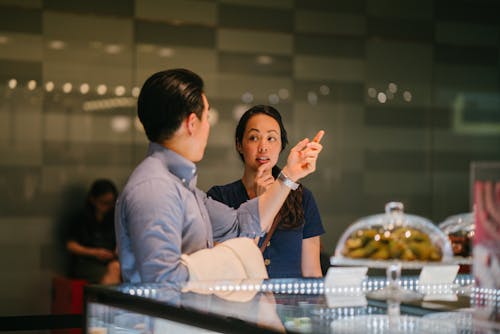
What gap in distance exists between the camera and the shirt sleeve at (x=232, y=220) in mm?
3129

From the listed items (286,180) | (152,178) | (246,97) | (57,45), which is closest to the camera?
(152,178)

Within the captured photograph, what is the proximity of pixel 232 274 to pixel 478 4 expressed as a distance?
7.78m

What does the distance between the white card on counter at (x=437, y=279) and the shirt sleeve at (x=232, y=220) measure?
22.8 inches

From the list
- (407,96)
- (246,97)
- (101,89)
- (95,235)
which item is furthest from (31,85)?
(407,96)

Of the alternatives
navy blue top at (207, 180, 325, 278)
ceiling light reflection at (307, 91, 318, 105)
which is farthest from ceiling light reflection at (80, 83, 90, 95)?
navy blue top at (207, 180, 325, 278)

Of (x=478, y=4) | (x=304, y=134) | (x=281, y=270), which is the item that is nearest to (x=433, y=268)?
(x=281, y=270)

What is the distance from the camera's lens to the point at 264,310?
2111mm

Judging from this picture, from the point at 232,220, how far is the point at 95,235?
486 centimetres

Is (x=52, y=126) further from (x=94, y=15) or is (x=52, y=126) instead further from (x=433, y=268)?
(x=433, y=268)

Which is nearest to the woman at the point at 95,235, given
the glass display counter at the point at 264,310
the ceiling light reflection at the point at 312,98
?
the ceiling light reflection at the point at 312,98

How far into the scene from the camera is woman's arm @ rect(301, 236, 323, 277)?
13.1 feet

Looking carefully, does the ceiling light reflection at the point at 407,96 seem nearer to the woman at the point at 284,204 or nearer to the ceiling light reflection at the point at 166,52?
the ceiling light reflection at the point at 166,52

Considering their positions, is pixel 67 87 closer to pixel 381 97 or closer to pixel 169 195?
pixel 381 97

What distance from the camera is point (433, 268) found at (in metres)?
2.96
